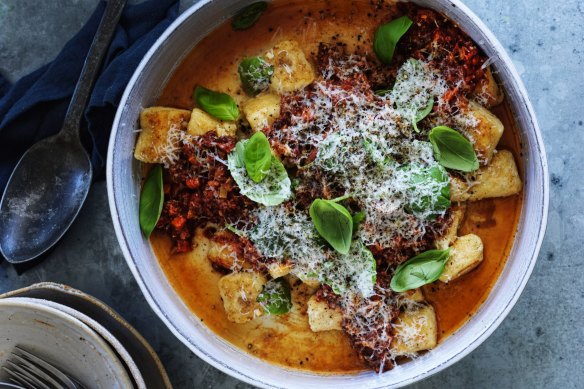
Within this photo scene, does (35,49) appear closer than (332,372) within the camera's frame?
No

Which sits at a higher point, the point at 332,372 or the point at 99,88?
the point at 99,88

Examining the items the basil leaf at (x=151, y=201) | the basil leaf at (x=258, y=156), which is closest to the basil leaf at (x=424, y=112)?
the basil leaf at (x=258, y=156)

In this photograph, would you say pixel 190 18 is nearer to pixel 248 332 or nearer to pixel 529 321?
pixel 248 332

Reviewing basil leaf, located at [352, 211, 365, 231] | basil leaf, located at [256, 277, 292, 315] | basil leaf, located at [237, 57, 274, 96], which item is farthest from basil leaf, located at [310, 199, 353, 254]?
basil leaf, located at [237, 57, 274, 96]

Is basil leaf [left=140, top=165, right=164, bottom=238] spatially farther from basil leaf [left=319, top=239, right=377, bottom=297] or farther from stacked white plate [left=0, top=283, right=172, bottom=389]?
basil leaf [left=319, top=239, right=377, bottom=297]

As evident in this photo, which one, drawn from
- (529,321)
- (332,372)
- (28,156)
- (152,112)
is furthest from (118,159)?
(529,321)

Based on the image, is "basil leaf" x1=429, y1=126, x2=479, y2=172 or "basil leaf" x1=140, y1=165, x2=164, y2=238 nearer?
"basil leaf" x1=429, y1=126, x2=479, y2=172
